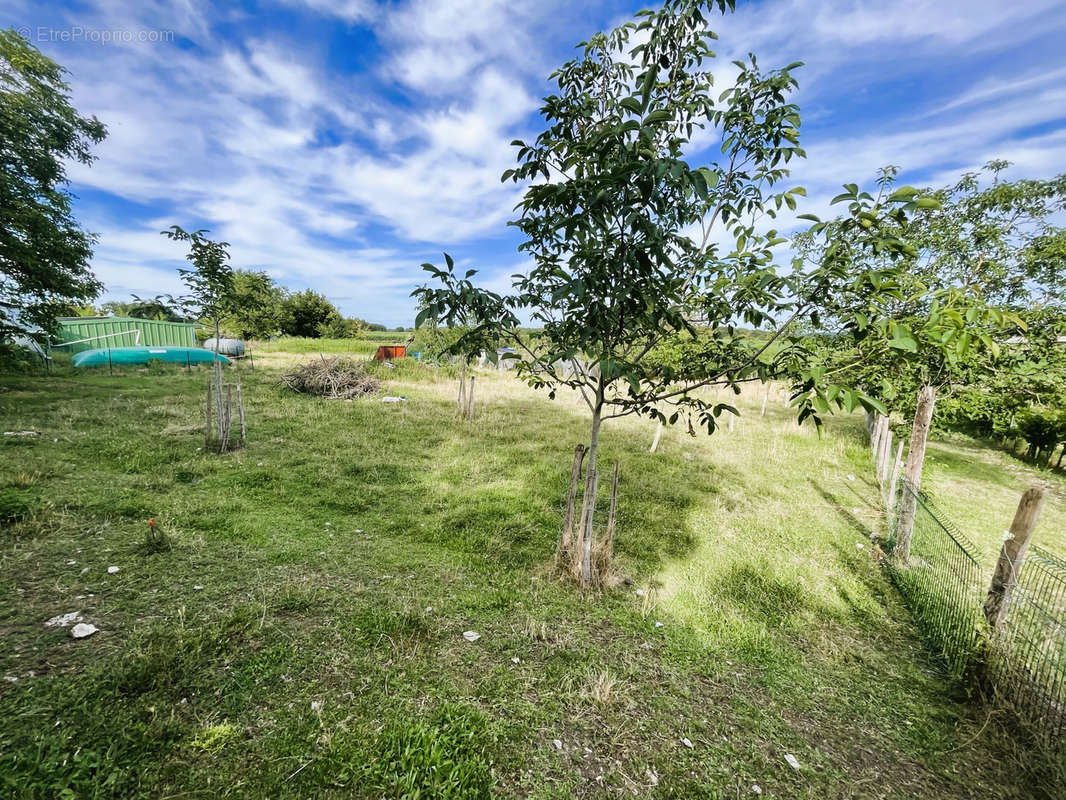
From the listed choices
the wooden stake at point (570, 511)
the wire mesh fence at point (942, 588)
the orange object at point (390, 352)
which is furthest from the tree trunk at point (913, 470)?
the orange object at point (390, 352)

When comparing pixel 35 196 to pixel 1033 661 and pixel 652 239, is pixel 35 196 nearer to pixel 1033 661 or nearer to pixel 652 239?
pixel 652 239

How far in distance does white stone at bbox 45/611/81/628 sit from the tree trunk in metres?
10.5

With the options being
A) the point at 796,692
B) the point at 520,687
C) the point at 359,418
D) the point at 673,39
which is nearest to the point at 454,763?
the point at 520,687

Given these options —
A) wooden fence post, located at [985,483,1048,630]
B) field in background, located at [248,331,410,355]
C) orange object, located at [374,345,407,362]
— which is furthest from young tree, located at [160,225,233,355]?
field in background, located at [248,331,410,355]

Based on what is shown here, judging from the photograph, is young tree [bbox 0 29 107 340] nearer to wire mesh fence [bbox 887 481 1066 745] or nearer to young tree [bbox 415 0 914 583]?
young tree [bbox 415 0 914 583]

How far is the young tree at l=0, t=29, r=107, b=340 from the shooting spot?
10.7 meters

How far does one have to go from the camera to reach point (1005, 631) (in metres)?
3.72

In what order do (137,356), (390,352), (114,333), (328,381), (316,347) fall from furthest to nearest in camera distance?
1. (316,347)
2. (390,352)
3. (114,333)
4. (137,356)
5. (328,381)

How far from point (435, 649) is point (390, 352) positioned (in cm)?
2995

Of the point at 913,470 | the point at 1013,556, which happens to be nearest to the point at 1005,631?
the point at 1013,556

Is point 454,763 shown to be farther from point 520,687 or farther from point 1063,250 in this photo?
point 1063,250

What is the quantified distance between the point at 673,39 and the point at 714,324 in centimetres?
253

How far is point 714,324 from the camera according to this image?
148 inches

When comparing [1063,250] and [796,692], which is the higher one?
[1063,250]
